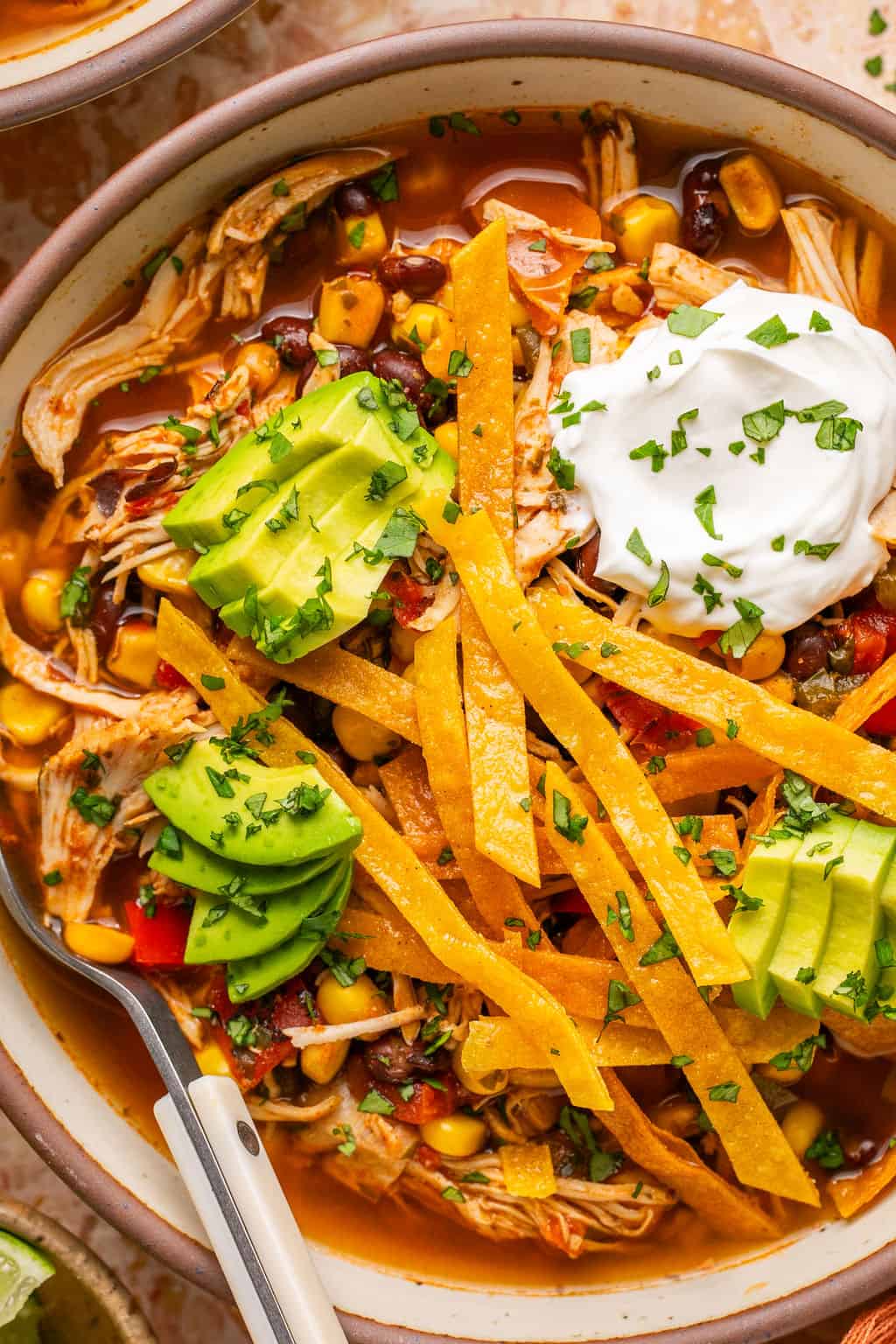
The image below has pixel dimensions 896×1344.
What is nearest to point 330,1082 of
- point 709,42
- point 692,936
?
point 692,936

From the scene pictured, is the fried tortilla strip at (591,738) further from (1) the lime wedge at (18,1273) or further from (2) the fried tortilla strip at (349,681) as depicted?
(1) the lime wedge at (18,1273)

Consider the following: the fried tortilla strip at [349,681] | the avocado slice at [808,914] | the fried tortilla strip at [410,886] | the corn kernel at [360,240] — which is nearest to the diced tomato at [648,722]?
the avocado slice at [808,914]

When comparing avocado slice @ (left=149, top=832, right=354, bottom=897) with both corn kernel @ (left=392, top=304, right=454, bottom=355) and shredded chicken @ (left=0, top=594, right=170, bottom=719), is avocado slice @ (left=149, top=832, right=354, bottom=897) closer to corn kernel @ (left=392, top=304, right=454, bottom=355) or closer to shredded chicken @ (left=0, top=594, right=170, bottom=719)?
shredded chicken @ (left=0, top=594, right=170, bottom=719)

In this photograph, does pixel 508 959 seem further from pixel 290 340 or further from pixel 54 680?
pixel 290 340

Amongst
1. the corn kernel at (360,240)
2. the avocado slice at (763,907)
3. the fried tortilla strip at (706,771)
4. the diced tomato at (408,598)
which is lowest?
the avocado slice at (763,907)

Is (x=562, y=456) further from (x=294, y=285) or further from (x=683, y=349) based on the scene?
(x=294, y=285)
